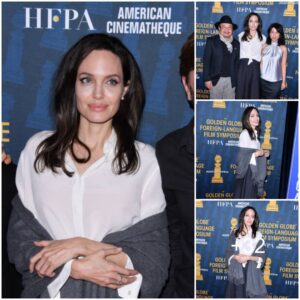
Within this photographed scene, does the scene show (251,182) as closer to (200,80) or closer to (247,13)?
(200,80)

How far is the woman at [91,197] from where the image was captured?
73.5 inches

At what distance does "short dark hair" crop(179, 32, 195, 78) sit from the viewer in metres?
1.99

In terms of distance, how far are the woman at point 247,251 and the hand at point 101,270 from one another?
0.42 m

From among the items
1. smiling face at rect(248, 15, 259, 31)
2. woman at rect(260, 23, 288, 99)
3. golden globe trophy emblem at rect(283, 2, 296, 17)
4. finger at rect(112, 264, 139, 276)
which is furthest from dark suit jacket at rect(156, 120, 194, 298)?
golden globe trophy emblem at rect(283, 2, 296, 17)

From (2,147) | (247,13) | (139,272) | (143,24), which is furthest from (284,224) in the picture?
(2,147)

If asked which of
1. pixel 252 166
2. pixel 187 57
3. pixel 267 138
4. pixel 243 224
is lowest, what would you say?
pixel 243 224

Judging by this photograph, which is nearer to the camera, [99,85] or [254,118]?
[99,85]

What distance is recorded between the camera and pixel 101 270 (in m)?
1.87

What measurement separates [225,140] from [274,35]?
446mm

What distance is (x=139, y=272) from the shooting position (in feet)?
6.22

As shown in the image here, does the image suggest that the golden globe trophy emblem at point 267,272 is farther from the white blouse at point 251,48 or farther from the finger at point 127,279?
the white blouse at point 251,48

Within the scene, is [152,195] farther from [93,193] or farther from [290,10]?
[290,10]

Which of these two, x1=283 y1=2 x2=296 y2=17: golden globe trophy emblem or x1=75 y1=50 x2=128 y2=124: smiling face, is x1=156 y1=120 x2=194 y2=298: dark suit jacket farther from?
x1=283 y1=2 x2=296 y2=17: golden globe trophy emblem

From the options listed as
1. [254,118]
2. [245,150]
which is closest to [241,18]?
[254,118]
